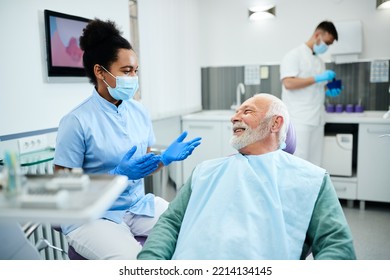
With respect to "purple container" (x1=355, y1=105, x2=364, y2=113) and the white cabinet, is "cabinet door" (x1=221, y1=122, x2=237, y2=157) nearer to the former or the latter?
the white cabinet

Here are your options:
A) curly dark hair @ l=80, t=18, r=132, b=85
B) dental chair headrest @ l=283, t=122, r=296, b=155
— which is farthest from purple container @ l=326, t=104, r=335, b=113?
curly dark hair @ l=80, t=18, r=132, b=85

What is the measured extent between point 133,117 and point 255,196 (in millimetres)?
696

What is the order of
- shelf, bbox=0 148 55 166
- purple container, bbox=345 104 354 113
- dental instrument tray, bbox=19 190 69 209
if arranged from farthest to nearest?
purple container, bbox=345 104 354 113
shelf, bbox=0 148 55 166
dental instrument tray, bbox=19 190 69 209

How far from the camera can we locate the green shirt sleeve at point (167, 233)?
1.23m

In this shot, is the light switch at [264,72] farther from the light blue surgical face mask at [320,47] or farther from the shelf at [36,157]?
the shelf at [36,157]

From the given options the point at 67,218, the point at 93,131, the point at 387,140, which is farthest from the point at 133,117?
the point at 387,140

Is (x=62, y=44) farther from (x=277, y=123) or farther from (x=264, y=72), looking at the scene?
(x=264, y=72)

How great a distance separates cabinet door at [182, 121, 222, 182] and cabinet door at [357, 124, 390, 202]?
4.08 ft

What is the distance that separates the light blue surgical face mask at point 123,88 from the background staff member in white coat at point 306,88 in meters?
1.74

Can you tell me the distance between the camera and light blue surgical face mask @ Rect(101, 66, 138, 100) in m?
1.54

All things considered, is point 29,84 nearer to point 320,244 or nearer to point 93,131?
point 93,131

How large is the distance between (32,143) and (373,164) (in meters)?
2.57

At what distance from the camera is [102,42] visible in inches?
59.5

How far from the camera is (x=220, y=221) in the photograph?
4.01ft
